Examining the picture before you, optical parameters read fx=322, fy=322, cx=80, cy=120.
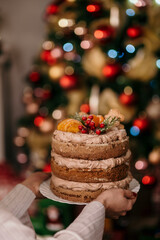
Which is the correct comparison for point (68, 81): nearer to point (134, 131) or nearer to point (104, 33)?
point (104, 33)

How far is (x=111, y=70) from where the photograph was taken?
2.62 metres

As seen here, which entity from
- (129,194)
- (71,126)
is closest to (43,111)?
(71,126)

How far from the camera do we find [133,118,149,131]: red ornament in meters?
2.67

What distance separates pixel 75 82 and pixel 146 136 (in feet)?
2.61

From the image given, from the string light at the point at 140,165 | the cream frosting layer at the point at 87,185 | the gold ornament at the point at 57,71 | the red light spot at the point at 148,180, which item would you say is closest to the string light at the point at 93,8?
the gold ornament at the point at 57,71

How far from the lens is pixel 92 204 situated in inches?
42.9

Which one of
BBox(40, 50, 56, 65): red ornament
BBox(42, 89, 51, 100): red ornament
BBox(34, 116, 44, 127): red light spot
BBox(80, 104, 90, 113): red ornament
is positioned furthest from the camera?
BBox(34, 116, 44, 127): red light spot

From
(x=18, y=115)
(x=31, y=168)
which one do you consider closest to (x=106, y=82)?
(x=31, y=168)

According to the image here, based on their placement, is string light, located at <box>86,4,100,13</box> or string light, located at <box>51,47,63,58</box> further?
string light, located at <box>51,47,63,58</box>

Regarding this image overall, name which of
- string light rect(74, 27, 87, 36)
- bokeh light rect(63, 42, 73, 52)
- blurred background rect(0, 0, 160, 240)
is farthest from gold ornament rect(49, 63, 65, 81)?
string light rect(74, 27, 87, 36)

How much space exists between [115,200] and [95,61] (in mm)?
1816

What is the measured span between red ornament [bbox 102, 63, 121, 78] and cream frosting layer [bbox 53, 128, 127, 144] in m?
1.46

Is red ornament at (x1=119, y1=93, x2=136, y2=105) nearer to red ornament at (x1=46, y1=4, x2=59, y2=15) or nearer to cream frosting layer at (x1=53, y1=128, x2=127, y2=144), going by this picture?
red ornament at (x1=46, y1=4, x2=59, y2=15)

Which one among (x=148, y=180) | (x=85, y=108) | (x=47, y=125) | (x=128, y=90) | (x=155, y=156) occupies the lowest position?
(x=148, y=180)
